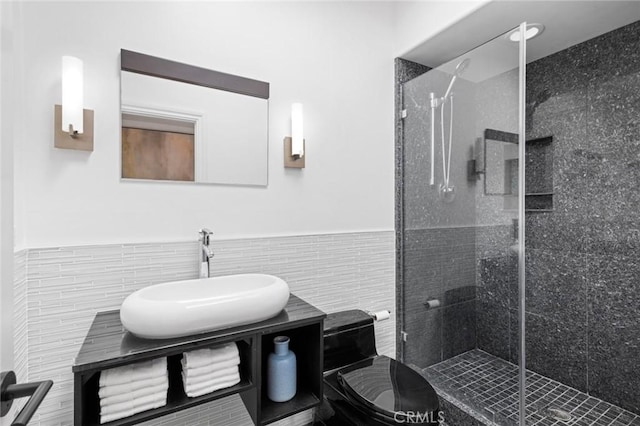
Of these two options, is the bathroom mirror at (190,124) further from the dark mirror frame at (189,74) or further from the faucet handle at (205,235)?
the faucet handle at (205,235)

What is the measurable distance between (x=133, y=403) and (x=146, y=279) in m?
0.50

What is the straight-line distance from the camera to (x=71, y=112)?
1.14 meters

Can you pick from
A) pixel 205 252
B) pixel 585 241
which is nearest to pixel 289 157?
pixel 205 252

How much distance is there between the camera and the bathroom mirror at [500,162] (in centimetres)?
150

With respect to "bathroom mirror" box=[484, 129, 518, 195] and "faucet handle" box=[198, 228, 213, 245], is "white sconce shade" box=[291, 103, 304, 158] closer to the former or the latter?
"faucet handle" box=[198, 228, 213, 245]

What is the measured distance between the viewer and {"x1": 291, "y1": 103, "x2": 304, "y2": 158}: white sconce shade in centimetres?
160

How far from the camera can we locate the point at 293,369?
1.24 m

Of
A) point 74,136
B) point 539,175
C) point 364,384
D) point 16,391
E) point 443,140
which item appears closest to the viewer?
point 16,391

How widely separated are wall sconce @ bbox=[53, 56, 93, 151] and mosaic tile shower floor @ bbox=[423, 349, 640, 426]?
210 cm

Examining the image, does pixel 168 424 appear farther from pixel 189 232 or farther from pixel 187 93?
pixel 187 93

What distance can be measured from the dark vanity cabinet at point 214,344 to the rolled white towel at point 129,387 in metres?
0.05

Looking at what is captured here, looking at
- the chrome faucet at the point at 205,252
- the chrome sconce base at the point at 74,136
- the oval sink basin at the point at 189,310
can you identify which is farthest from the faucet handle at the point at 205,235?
the chrome sconce base at the point at 74,136

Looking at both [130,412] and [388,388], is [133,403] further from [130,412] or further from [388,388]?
[388,388]

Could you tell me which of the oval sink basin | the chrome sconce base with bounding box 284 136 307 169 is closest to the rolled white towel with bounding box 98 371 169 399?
the oval sink basin
